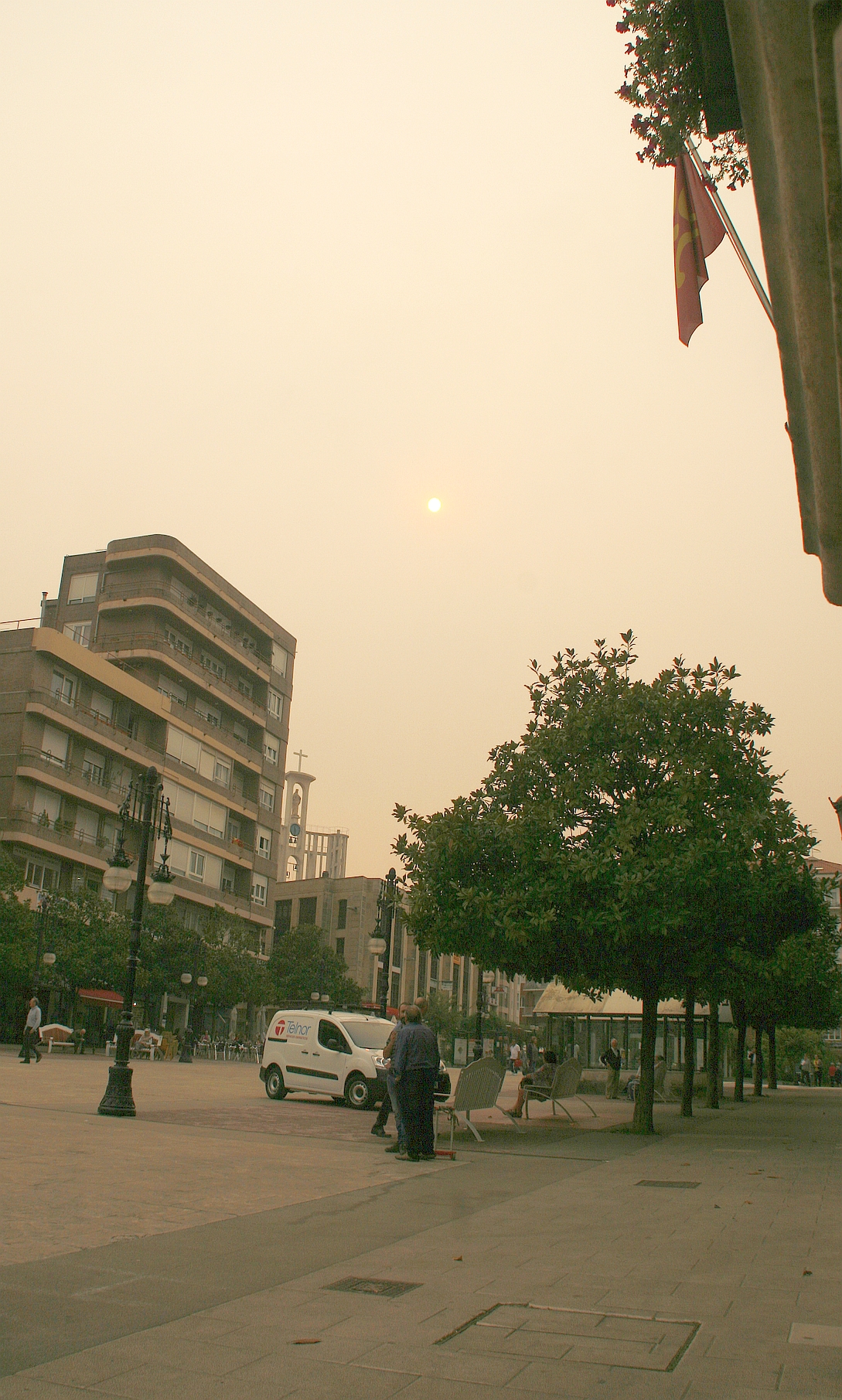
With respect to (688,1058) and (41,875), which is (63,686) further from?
(688,1058)

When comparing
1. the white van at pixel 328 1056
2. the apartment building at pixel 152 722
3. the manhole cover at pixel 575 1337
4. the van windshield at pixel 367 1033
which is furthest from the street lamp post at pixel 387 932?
the apartment building at pixel 152 722

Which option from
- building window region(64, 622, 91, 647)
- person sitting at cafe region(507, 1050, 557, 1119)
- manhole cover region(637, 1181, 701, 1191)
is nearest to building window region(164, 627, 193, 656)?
building window region(64, 622, 91, 647)

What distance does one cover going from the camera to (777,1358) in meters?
4.51

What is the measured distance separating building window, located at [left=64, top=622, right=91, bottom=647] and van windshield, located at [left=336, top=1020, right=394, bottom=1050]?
45.1 metres

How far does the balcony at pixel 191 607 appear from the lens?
202ft

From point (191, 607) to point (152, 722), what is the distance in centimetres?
A: 822

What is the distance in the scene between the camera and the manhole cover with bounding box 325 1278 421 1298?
561cm

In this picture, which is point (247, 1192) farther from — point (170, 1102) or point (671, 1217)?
point (170, 1102)

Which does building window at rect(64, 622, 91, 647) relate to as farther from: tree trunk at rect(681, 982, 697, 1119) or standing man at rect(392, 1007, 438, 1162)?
standing man at rect(392, 1007, 438, 1162)

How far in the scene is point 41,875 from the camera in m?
49.8

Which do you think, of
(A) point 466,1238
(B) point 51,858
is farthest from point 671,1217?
(B) point 51,858

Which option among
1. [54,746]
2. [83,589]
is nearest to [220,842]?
[54,746]

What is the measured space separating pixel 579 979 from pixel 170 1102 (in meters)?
7.36

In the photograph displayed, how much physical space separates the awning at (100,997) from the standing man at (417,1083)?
3592 centimetres
